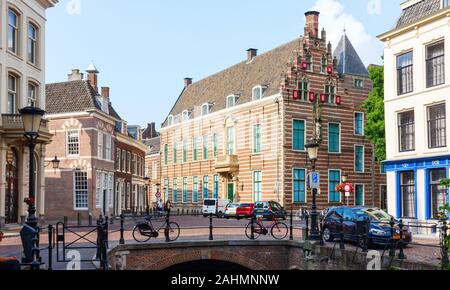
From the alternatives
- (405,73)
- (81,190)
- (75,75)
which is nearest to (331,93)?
(405,73)

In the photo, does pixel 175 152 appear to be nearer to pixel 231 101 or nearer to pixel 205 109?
pixel 205 109

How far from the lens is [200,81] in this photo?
62.9 meters

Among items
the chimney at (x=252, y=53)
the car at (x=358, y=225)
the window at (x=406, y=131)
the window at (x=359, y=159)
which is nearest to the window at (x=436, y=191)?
the window at (x=406, y=131)

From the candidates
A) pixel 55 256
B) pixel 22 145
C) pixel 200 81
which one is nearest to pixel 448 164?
pixel 55 256

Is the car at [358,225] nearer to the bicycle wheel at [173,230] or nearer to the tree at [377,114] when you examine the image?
the bicycle wheel at [173,230]

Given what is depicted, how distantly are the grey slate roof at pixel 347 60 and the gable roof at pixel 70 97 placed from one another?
20.5 metres

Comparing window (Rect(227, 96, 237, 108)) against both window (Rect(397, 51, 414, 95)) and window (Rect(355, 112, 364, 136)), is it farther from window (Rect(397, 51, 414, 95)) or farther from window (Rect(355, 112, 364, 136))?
window (Rect(397, 51, 414, 95))

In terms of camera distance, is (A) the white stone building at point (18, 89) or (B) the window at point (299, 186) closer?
(A) the white stone building at point (18, 89)

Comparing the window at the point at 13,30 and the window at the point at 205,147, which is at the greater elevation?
the window at the point at 13,30

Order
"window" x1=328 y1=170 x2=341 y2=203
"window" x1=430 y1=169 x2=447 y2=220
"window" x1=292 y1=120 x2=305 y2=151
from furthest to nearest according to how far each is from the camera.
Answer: "window" x1=328 y1=170 x2=341 y2=203
"window" x1=292 y1=120 x2=305 y2=151
"window" x1=430 y1=169 x2=447 y2=220

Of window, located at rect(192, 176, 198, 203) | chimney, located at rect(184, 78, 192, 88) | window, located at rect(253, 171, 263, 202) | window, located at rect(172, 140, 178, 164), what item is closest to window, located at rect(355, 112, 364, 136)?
window, located at rect(253, 171, 263, 202)

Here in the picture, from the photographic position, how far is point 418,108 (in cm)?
2516

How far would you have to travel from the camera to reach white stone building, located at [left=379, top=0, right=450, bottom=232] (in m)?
23.9

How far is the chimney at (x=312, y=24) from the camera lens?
44.8 metres
